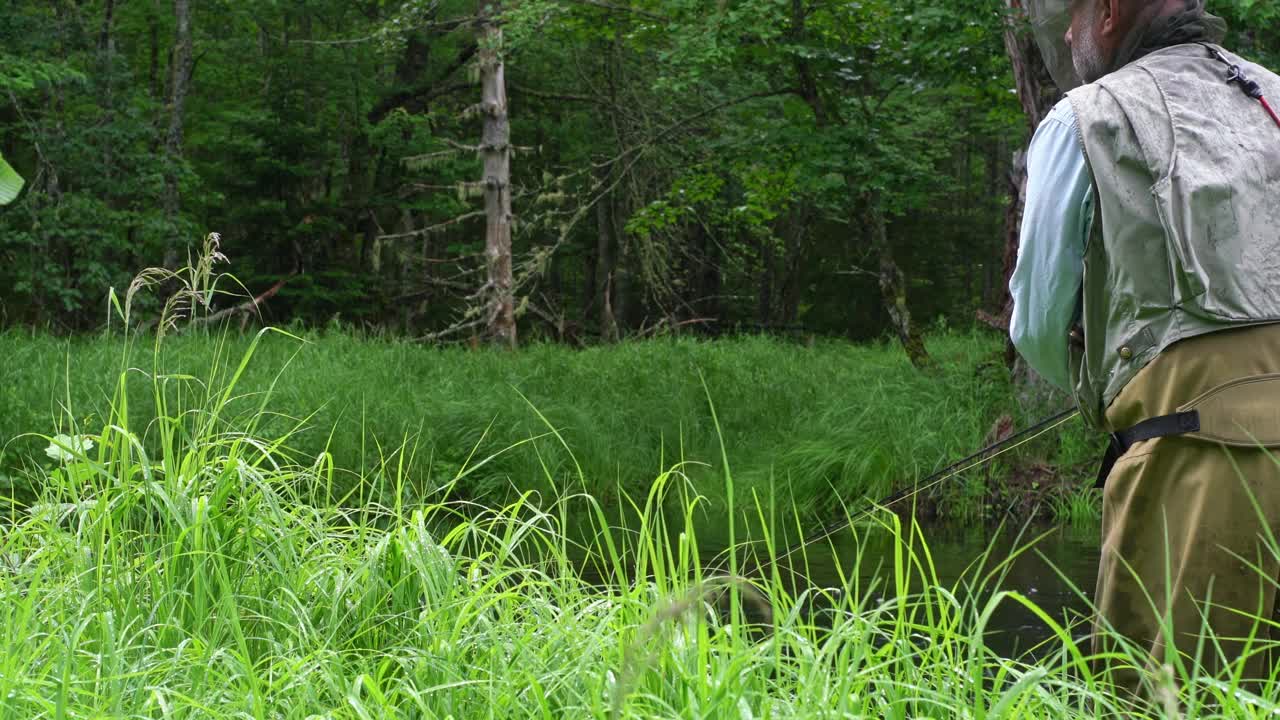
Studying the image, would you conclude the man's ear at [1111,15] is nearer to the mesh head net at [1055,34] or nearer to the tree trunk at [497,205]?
the mesh head net at [1055,34]

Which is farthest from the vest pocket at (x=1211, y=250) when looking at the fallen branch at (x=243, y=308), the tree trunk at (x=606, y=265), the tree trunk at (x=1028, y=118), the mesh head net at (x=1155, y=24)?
the tree trunk at (x=606, y=265)

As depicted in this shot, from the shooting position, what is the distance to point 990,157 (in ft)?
81.6

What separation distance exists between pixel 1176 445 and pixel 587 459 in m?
6.73

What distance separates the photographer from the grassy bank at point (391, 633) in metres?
2.07

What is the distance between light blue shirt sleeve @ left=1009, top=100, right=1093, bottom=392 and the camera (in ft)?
7.43

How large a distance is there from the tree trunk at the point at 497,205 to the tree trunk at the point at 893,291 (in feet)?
15.4

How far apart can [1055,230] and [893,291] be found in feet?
27.5

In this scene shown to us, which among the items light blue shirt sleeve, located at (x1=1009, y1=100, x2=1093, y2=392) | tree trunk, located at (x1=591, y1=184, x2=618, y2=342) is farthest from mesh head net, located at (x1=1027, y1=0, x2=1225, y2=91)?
tree trunk, located at (x1=591, y1=184, x2=618, y2=342)

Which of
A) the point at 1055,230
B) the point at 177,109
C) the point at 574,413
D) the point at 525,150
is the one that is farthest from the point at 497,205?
the point at 1055,230

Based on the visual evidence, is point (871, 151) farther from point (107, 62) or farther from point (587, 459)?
point (107, 62)

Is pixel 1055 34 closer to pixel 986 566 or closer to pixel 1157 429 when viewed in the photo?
pixel 1157 429

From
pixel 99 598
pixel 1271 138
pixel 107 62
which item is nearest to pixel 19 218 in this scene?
pixel 107 62

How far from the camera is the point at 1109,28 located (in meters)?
2.44

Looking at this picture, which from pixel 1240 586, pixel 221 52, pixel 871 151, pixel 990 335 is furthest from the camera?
pixel 221 52
